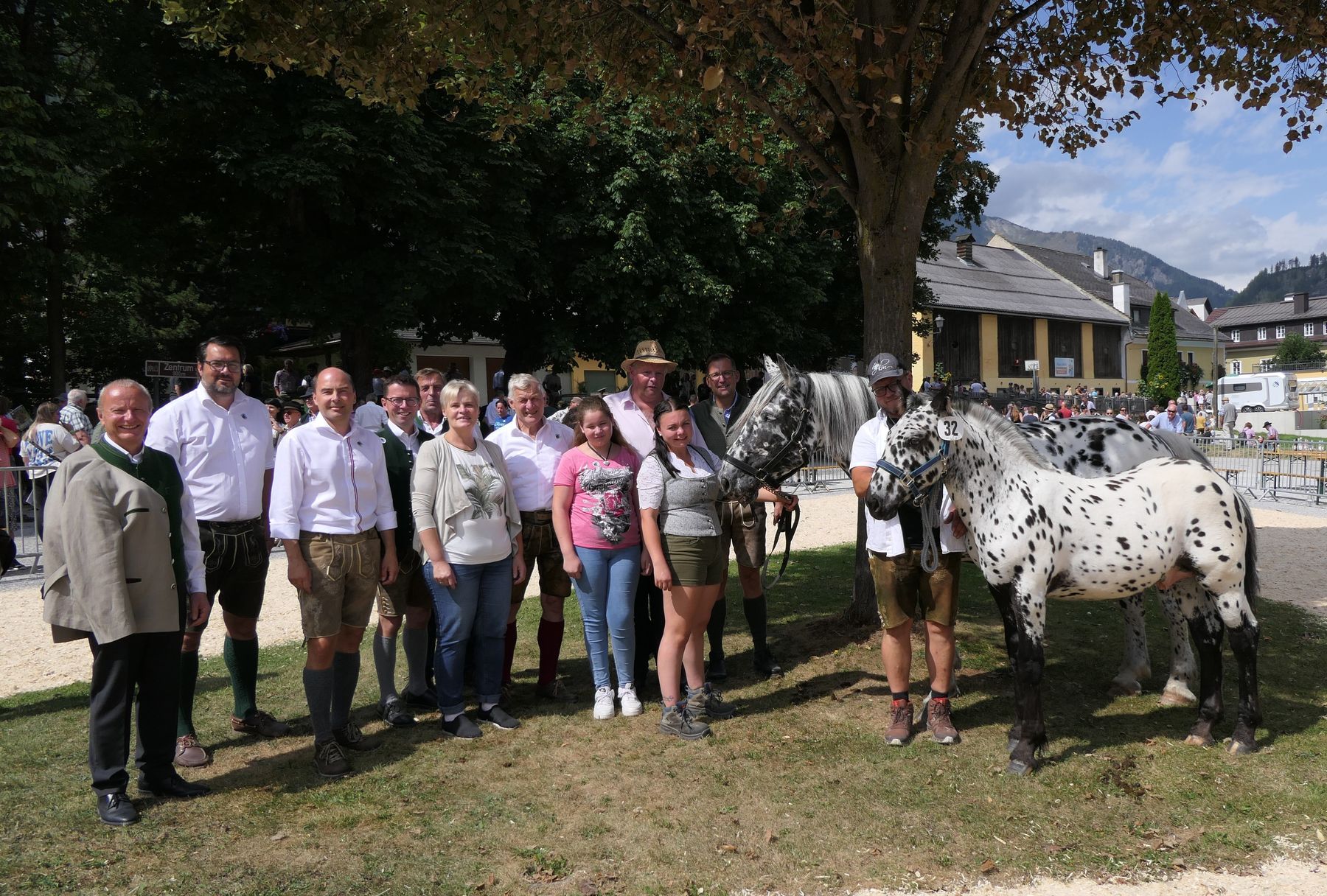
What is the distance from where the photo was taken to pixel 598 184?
77.7 feet

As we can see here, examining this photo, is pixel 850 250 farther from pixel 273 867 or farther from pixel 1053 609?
pixel 273 867

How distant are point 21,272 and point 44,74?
14.3 ft

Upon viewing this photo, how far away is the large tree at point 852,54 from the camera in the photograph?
6.55 m

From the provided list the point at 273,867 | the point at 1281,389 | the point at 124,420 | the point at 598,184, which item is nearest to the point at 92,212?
the point at 598,184

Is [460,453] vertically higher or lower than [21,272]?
lower

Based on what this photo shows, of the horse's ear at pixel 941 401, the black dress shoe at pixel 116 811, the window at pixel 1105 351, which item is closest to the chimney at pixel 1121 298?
the window at pixel 1105 351

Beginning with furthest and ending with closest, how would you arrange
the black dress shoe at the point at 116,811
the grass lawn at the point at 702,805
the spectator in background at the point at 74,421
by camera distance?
the spectator in background at the point at 74,421
the black dress shoe at the point at 116,811
the grass lawn at the point at 702,805

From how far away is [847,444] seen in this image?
6.03 meters

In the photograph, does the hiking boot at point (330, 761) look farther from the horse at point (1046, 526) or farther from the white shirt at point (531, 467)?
the horse at point (1046, 526)

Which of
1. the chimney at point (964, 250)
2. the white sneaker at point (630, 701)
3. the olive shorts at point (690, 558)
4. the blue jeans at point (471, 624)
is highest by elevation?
the chimney at point (964, 250)

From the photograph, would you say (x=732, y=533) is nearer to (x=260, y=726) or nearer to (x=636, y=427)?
(x=636, y=427)

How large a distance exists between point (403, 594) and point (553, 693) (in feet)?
4.33

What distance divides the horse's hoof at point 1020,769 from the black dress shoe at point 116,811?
4502 mm

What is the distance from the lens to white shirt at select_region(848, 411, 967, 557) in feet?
16.2
